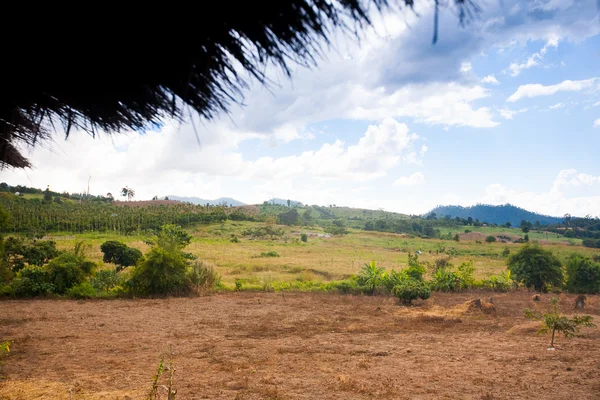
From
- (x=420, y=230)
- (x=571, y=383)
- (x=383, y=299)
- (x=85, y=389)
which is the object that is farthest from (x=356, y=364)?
(x=420, y=230)

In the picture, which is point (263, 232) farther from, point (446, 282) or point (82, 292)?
point (82, 292)

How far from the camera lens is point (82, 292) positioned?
13.0m

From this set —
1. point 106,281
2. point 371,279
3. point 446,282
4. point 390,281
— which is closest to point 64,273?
point 106,281

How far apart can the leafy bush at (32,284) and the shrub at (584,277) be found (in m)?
23.2

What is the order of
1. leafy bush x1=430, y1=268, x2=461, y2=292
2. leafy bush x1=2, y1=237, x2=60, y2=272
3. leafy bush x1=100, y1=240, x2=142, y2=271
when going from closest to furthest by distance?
leafy bush x1=2, y1=237, x2=60, y2=272 < leafy bush x1=430, y1=268, x2=461, y2=292 < leafy bush x1=100, y1=240, x2=142, y2=271

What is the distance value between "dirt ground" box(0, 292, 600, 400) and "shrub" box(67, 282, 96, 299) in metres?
0.70

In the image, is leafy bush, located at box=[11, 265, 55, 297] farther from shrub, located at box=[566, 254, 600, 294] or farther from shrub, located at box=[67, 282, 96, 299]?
shrub, located at box=[566, 254, 600, 294]

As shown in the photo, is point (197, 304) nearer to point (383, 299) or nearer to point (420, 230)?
point (383, 299)

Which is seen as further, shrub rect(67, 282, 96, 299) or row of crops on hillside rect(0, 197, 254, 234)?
row of crops on hillside rect(0, 197, 254, 234)

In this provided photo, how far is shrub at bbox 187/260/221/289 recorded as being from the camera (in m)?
15.0

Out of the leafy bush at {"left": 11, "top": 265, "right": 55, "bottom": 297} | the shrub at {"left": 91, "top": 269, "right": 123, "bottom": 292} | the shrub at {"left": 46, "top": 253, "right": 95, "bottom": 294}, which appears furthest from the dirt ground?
the shrub at {"left": 91, "top": 269, "right": 123, "bottom": 292}

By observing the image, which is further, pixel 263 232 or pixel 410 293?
pixel 263 232

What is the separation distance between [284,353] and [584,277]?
18759 mm

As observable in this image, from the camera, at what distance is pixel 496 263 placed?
119ft
